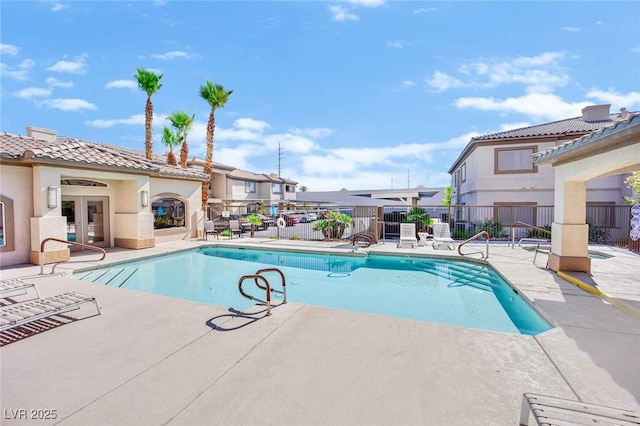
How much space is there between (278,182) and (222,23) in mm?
31873

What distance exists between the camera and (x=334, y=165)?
5934cm

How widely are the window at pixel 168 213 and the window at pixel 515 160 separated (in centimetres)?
1812

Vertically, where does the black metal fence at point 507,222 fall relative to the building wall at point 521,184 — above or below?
below

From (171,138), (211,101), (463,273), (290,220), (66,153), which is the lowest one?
(463,273)

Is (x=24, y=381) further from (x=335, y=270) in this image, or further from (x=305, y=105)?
(x=305, y=105)

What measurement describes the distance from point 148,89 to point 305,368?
24.2 metres

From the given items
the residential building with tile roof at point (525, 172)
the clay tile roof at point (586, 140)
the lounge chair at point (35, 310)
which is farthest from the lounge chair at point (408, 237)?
the lounge chair at point (35, 310)

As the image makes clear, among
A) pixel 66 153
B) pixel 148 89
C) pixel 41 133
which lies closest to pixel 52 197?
pixel 66 153

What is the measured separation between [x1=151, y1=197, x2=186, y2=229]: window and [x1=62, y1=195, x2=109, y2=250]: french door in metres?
2.13

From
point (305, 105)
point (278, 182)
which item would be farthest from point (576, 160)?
point (278, 182)

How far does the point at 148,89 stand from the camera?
21625 millimetres

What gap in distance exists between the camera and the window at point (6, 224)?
9.63m

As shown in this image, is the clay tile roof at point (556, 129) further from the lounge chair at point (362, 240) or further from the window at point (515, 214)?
the lounge chair at point (362, 240)

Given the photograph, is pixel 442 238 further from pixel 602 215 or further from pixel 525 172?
pixel 602 215
